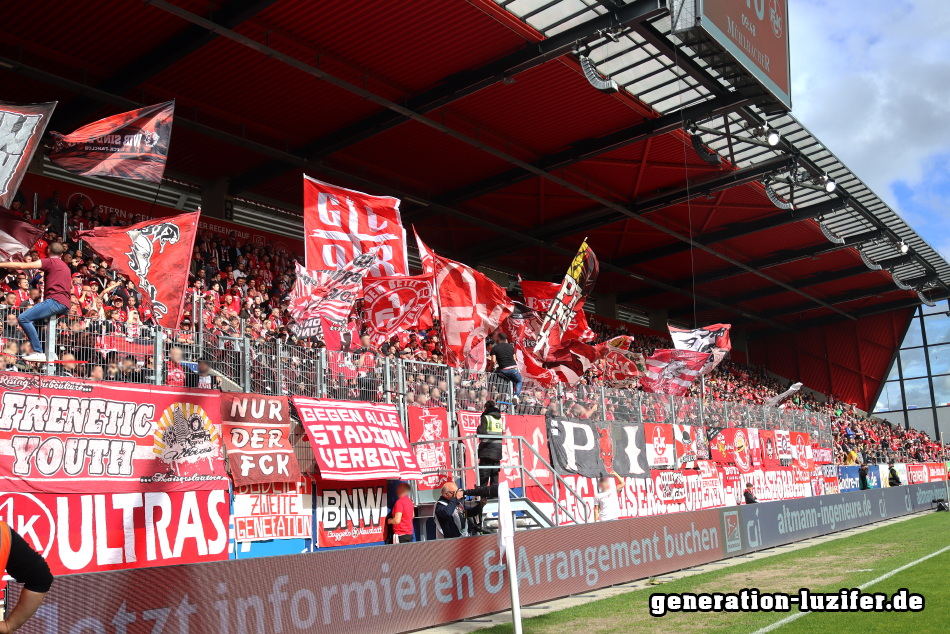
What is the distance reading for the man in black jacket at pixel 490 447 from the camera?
14.5m

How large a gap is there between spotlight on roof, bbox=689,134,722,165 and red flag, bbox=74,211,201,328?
1532 cm

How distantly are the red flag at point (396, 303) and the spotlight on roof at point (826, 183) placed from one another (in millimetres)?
17853

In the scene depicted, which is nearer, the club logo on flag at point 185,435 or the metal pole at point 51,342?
the metal pole at point 51,342

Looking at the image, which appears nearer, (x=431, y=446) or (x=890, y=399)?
(x=431, y=446)

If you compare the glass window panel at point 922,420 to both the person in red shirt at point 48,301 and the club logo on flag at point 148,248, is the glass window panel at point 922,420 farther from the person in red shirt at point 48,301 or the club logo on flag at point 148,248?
the person in red shirt at point 48,301

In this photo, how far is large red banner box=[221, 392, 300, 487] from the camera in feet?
38.9

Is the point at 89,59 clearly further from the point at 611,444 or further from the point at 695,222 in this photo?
the point at 695,222

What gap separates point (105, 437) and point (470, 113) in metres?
14.1

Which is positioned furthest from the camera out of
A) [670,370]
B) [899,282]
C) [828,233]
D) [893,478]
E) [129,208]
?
[899,282]

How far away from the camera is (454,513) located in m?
13.5

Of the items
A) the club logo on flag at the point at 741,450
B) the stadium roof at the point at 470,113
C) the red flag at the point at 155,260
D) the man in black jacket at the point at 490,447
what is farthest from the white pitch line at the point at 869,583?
the stadium roof at the point at 470,113

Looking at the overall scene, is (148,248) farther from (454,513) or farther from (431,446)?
(454,513)

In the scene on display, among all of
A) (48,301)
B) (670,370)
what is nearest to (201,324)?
(48,301)

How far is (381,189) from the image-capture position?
25859 millimetres
